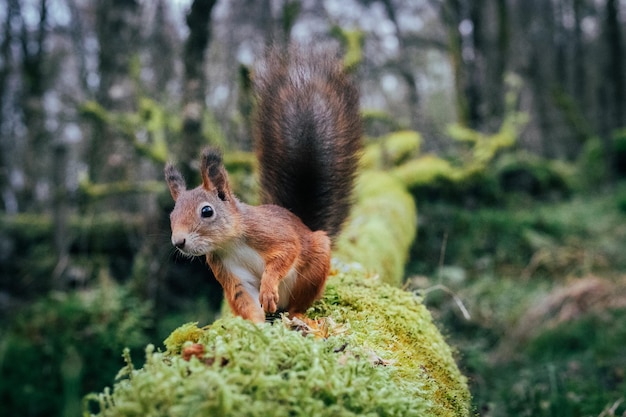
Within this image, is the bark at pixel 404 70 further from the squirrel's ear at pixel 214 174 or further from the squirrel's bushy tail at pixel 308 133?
the squirrel's ear at pixel 214 174

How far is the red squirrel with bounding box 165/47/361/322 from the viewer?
2.05 meters

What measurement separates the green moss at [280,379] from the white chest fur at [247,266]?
0.43 m

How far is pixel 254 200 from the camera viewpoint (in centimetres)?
521

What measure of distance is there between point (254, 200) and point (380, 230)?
1.60m

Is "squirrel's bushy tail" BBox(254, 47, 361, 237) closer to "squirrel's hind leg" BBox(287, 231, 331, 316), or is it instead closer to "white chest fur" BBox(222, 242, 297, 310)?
"squirrel's hind leg" BBox(287, 231, 331, 316)

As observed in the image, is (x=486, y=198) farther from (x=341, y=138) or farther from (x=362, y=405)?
(x=362, y=405)

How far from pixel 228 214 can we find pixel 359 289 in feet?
2.43

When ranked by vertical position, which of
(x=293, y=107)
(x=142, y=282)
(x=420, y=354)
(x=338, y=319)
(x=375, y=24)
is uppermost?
(x=375, y=24)

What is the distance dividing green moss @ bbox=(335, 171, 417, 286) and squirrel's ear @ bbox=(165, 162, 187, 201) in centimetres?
103

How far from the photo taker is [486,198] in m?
9.80

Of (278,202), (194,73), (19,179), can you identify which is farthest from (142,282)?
(19,179)

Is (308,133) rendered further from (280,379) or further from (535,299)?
(535,299)

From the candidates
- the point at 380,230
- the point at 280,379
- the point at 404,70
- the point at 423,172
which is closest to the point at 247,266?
the point at 280,379

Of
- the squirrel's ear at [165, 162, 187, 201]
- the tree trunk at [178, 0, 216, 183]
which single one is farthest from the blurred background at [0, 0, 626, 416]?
the squirrel's ear at [165, 162, 187, 201]
